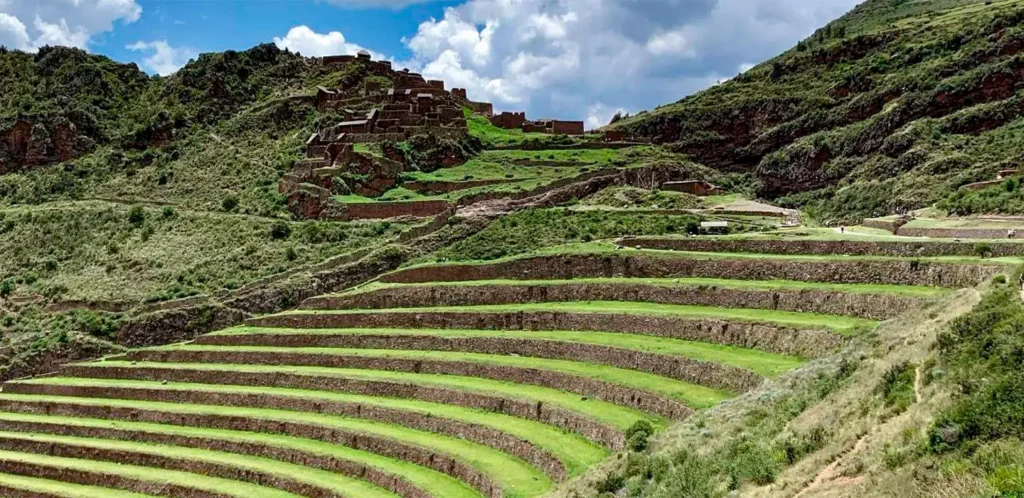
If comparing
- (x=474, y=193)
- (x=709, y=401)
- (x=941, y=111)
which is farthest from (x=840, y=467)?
(x=941, y=111)

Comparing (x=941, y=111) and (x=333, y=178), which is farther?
(x=941, y=111)

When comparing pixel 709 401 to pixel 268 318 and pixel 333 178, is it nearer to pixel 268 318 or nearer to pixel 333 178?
pixel 268 318

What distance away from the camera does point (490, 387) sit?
81.9 feet

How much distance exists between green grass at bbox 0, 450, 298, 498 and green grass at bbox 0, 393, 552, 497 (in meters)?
2.72

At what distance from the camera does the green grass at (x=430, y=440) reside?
1923 cm

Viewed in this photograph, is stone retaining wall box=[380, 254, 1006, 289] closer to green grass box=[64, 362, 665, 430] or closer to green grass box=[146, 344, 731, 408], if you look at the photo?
green grass box=[146, 344, 731, 408]

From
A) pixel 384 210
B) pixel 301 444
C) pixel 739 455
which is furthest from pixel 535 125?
pixel 739 455

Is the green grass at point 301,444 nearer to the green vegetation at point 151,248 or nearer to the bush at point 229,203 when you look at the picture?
the green vegetation at point 151,248

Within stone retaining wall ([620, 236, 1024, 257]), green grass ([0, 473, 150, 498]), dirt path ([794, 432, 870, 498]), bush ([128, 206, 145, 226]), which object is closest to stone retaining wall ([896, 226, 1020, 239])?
stone retaining wall ([620, 236, 1024, 257])

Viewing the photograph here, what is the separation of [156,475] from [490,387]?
10.6 metres

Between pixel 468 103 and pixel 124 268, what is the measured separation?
3234 cm

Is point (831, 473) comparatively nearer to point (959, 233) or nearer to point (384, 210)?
point (959, 233)

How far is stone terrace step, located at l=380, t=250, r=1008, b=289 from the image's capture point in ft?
67.1

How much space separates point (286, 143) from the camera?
57062mm
